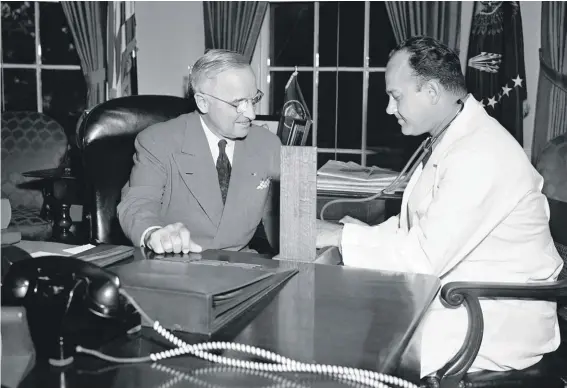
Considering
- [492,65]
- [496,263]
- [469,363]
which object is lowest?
[469,363]

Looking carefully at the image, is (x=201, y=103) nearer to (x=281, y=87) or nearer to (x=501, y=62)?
(x=501, y=62)

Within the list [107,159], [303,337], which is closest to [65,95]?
[107,159]

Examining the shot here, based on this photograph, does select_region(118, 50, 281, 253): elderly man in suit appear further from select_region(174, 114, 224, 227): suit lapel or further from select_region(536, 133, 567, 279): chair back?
select_region(536, 133, 567, 279): chair back

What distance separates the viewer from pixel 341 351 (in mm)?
911

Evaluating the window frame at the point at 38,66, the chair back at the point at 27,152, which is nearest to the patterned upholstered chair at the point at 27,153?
the chair back at the point at 27,152

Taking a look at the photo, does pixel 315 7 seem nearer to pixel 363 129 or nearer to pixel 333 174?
pixel 363 129

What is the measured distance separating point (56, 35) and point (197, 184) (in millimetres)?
3952

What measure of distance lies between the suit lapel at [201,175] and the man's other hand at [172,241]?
598 millimetres

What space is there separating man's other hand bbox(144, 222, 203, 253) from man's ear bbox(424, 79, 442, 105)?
850 millimetres

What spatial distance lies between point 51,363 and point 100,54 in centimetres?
474

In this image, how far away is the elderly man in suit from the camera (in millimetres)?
2178

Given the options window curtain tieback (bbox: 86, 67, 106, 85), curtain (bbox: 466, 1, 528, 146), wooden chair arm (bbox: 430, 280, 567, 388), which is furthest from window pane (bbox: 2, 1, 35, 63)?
wooden chair arm (bbox: 430, 280, 567, 388)

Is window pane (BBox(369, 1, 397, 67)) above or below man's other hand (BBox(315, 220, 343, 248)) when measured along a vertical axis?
above

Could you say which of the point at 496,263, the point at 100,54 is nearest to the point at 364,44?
the point at 100,54
